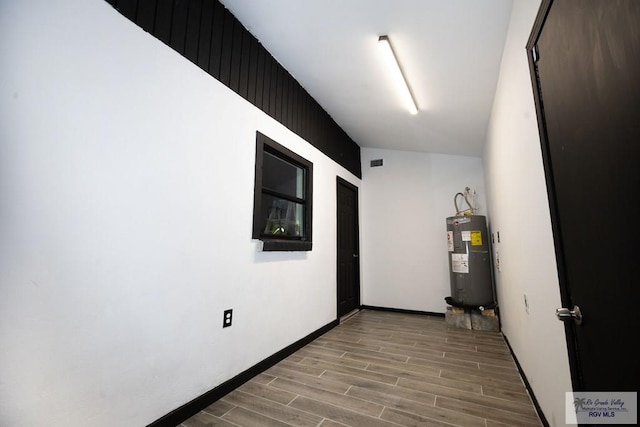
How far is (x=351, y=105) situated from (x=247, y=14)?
5.49ft

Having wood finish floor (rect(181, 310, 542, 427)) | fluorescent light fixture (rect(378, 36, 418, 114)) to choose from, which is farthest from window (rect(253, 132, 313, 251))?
fluorescent light fixture (rect(378, 36, 418, 114))

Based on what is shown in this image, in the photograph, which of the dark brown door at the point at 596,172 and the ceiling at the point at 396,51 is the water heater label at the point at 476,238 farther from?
the dark brown door at the point at 596,172

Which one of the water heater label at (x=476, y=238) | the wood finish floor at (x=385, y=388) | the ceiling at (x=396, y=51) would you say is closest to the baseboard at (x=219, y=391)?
the wood finish floor at (x=385, y=388)

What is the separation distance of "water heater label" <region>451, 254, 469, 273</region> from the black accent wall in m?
2.51

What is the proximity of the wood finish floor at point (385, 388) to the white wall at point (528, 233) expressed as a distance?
0.29 metres

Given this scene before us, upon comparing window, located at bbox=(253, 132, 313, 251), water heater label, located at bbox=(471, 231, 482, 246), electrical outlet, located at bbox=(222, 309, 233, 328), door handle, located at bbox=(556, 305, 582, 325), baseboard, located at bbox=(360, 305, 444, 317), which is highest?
window, located at bbox=(253, 132, 313, 251)

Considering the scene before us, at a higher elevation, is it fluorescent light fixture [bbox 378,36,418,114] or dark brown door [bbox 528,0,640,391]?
fluorescent light fixture [bbox 378,36,418,114]

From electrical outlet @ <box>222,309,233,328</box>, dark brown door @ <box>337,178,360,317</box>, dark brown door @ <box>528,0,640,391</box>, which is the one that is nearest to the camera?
dark brown door @ <box>528,0,640,391</box>

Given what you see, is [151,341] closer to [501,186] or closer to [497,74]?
[501,186]

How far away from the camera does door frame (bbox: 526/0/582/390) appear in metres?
1.11

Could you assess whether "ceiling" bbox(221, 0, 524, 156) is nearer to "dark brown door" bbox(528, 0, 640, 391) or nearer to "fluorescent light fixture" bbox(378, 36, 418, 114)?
Result: "fluorescent light fixture" bbox(378, 36, 418, 114)

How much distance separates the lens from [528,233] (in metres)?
1.78

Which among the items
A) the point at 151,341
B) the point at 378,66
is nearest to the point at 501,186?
the point at 378,66

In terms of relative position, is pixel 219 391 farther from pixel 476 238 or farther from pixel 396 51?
pixel 476 238
